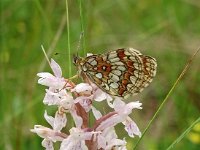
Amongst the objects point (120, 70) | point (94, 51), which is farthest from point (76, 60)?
point (94, 51)

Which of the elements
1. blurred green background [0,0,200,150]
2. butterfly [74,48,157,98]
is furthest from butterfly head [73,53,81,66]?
blurred green background [0,0,200,150]

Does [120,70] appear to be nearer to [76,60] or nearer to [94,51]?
[76,60]

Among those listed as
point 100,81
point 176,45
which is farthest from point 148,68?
point 176,45

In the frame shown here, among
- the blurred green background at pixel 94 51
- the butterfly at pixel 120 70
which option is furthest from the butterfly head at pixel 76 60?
the blurred green background at pixel 94 51

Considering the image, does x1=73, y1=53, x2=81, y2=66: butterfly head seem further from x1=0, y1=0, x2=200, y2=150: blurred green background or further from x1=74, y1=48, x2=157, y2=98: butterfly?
x1=0, y1=0, x2=200, y2=150: blurred green background

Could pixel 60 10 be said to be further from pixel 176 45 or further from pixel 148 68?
pixel 148 68

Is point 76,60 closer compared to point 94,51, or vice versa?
point 76,60

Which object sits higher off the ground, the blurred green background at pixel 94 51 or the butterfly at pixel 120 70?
the butterfly at pixel 120 70

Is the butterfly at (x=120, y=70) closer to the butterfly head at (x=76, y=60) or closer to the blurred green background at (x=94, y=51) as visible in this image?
the butterfly head at (x=76, y=60)
